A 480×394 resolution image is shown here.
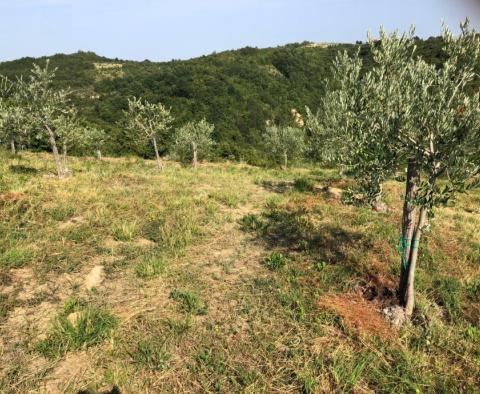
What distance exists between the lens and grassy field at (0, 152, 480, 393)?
7.52 metres

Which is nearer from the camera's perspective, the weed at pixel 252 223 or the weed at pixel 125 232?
the weed at pixel 125 232

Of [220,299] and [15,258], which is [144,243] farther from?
[220,299]

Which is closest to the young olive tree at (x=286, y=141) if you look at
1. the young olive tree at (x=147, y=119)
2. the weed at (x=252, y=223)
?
the young olive tree at (x=147, y=119)

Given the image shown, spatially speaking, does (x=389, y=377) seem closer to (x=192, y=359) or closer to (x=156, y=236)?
(x=192, y=359)

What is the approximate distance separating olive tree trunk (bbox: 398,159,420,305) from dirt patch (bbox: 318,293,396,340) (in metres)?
0.89

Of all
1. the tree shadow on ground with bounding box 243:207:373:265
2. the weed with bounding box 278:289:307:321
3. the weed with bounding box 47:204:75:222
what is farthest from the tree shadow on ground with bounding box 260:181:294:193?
the weed with bounding box 278:289:307:321

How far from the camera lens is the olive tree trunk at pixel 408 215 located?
8.88 m

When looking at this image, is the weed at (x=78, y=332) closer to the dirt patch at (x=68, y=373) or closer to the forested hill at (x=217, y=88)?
the dirt patch at (x=68, y=373)

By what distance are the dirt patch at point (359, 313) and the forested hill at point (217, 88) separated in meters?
68.7

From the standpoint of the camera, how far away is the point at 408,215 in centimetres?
→ 935

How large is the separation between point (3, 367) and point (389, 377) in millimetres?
7915

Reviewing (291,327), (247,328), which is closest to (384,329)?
(291,327)

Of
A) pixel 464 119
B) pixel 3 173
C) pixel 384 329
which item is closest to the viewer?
pixel 464 119

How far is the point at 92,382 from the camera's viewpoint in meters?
7.20
